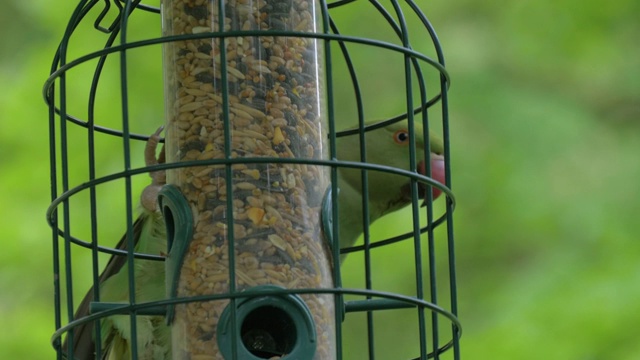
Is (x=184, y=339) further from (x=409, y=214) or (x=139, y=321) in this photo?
(x=409, y=214)

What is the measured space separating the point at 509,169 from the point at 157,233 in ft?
11.0

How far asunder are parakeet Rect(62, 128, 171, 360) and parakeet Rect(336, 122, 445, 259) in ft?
3.87

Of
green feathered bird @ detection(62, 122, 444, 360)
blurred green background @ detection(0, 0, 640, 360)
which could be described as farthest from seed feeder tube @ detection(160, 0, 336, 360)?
blurred green background @ detection(0, 0, 640, 360)

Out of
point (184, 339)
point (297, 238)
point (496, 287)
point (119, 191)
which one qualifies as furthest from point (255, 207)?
point (496, 287)

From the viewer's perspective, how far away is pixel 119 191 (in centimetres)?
760

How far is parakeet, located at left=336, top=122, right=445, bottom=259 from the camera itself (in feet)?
20.6

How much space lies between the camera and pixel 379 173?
20.9 ft

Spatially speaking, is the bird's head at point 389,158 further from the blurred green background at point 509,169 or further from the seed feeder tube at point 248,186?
the seed feeder tube at point 248,186

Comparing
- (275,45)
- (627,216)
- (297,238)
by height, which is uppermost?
(627,216)

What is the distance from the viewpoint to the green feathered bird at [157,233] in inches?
195

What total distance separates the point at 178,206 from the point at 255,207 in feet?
0.87

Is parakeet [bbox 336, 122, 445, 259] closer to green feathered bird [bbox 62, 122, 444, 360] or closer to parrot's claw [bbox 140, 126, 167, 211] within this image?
green feathered bird [bbox 62, 122, 444, 360]

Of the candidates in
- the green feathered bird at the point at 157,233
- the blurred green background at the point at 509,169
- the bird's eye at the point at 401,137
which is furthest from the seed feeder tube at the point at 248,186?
the blurred green background at the point at 509,169

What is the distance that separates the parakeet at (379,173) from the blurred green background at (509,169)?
4.10 feet
